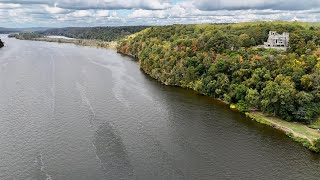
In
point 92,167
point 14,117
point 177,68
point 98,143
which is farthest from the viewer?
point 177,68

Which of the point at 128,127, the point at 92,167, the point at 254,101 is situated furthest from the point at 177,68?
the point at 92,167

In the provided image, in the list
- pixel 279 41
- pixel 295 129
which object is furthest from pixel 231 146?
pixel 279 41

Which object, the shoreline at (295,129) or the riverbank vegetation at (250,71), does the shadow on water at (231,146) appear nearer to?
the shoreline at (295,129)

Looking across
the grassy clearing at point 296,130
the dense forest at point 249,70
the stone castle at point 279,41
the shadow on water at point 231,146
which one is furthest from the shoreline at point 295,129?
the stone castle at point 279,41

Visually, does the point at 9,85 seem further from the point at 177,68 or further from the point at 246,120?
the point at 246,120

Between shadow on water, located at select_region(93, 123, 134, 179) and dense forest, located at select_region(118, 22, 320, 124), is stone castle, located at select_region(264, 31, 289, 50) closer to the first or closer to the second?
dense forest, located at select_region(118, 22, 320, 124)

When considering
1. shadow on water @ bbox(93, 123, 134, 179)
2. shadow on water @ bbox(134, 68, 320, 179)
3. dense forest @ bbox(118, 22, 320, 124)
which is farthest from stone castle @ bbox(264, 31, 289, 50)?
shadow on water @ bbox(93, 123, 134, 179)

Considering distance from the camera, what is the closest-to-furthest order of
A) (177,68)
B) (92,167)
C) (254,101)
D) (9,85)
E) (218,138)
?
(92,167)
(218,138)
(254,101)
(9,85)
(177,68)
